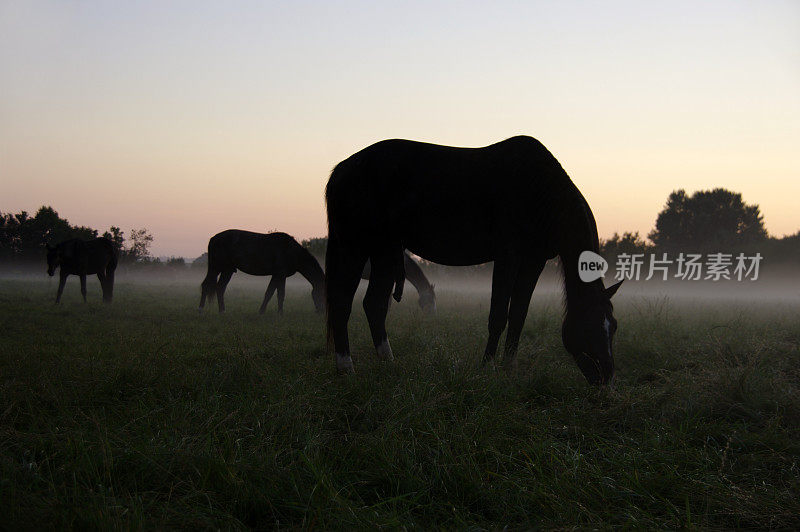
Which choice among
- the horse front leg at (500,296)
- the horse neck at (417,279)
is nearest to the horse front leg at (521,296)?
the horse front leg at (500,296)

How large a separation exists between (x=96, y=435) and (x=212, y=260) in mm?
10739

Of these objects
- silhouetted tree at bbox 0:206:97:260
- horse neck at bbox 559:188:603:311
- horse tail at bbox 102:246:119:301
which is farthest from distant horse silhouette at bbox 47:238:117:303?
silhouetted tree at bbox 0:206:97:260

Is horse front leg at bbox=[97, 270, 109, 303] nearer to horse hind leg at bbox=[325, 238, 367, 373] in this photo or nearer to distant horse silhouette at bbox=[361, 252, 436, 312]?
distant horse silhouette at bbox=[361, 252, 436, 312]

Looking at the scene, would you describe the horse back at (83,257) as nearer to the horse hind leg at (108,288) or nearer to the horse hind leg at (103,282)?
the horse hind leg at (103,282)

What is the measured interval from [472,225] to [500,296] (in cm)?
84

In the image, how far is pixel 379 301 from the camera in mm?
5301

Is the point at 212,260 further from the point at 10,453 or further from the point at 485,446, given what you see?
the point at 485,446

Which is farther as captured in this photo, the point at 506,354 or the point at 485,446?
the point at 506,354

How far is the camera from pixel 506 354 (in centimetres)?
474

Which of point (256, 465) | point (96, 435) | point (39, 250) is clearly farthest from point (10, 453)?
point (39, 250)

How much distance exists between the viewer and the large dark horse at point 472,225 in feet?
15.1

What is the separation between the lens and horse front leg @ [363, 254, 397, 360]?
521 cm

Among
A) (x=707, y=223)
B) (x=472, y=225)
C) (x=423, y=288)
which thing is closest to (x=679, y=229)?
(x=707, y=223)

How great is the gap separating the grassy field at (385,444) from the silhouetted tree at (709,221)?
166ft
